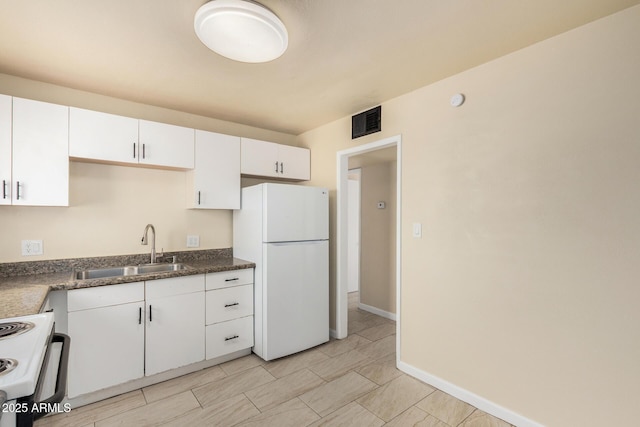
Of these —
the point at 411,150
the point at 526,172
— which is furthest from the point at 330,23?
the point at 526,172

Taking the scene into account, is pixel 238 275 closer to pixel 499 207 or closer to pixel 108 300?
pixel 108 300

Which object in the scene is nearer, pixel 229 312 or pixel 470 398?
pixel 470 398

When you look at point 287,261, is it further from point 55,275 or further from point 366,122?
point 55,275

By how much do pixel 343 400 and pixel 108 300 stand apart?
73.7 inches

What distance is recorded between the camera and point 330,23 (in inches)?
64.4

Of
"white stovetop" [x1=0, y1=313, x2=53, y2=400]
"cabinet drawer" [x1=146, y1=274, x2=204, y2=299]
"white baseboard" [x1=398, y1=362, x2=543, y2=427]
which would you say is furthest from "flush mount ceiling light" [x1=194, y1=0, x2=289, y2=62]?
"white baseboard" [x1=398, y1=362, x2=543, y2=427]

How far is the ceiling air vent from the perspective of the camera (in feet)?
9.19

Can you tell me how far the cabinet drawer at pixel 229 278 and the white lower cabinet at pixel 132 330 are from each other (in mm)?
81

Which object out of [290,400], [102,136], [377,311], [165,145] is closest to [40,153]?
[102,136]

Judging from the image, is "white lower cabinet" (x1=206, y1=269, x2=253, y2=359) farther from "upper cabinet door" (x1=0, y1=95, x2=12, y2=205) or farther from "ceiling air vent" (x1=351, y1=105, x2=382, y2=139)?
"ceiling air vent" (x1=351, y1=105, x2=382, y2=139)

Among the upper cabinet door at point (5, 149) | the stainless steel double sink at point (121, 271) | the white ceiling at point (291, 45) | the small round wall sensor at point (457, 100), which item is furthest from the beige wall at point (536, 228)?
the upper cabinet door at point (5, 149)

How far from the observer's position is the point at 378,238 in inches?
168

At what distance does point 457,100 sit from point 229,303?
2.55m

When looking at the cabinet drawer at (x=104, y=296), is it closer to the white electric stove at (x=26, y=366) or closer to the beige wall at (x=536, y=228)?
the white electric stove at (x=26, y=366)
